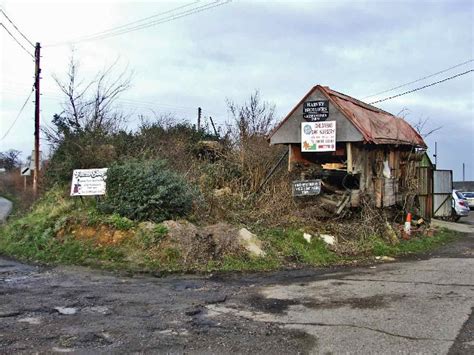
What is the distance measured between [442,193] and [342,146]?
502 inches

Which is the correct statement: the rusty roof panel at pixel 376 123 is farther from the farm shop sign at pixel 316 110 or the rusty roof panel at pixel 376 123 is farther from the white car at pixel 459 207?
the white car at pixel 459 207

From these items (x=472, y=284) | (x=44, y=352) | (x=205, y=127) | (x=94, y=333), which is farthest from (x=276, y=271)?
(x=205, y=127)

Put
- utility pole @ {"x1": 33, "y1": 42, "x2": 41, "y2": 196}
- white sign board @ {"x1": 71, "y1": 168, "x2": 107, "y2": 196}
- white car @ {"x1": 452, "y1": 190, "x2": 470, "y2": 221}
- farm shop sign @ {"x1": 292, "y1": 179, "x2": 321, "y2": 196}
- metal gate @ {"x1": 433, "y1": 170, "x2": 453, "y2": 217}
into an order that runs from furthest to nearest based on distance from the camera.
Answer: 1. white car @ {"x1": 452, "y1": 190, "x2": 470, "y2": 221}
2. metal gate @ {"x1": 433, "y1": 170, "x2": 453, "y2": 217}
3. utility pole @ {"x1": 33, "y1": 42, "x2": 41, "y2": 196}
4. farm shop sign @ {"x1": 292, "y1": 179, "x2": 321, "y2": 196}
5. white sign board @ {"x1": 71, "y1": 168, "x2": 107, "y2": 196}

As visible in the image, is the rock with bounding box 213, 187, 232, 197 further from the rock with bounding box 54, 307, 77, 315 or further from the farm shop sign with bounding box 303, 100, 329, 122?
the rock with bounding box 54, 307, 77, 315

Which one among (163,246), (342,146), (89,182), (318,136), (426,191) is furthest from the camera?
(426,191)

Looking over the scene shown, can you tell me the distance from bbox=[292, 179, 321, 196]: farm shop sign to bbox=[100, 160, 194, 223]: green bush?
10.7 feet

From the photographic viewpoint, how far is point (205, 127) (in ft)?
79.0

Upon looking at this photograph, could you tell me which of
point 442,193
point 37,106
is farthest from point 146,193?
point 442,193

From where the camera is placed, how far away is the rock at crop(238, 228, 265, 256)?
11.4 metres

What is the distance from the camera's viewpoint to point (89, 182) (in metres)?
13.7

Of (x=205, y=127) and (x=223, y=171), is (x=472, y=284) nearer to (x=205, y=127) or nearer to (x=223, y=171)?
(x=223, y=171)

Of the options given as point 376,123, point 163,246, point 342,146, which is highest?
point 376,123

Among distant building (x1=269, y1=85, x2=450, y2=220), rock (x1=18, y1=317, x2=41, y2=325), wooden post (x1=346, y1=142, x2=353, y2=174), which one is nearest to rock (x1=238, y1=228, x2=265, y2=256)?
distant building (x1=269, y1=85, x2=450, y2=220)

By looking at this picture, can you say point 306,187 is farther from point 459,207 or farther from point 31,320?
point 459,207
